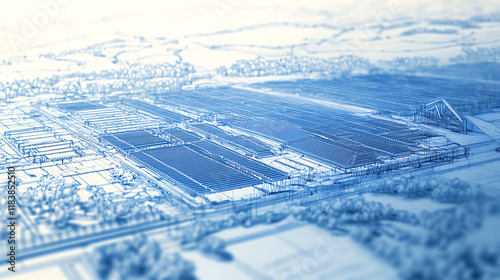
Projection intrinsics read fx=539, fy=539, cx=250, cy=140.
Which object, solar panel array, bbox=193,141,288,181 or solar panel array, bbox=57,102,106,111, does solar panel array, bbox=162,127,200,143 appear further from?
solar panel array, bbox=57,102,106,111

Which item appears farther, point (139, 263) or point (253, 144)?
point (253, 144)

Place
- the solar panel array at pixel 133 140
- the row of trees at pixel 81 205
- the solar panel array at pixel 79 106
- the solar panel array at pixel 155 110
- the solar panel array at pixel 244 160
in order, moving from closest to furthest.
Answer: the row of trees at pixel 81 205 → the solar panel array at pixel 244 160 → the solar panel array at pixel 133 140 → the solar panel array at pixel 155 110 → the solar panel array at pixel 79 106

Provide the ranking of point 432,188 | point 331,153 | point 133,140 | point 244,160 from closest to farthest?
point 432,188 < point 244,160 < point 331,153 < point 133,140

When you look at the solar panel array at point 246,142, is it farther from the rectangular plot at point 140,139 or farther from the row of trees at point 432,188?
the row of trees at point 432,188

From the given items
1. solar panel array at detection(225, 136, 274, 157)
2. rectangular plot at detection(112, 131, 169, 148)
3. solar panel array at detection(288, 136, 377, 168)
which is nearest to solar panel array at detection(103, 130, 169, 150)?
rectangular plot at detection(112, 131, 169, 148)

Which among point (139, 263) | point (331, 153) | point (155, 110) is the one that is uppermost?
point (155, 110)

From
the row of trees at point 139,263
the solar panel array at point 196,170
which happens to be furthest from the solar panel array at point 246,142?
the row of trees at point 139,263

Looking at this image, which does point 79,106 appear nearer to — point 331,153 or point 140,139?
point 140,139

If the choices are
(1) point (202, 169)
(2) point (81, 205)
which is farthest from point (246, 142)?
(2) point (81, 205)

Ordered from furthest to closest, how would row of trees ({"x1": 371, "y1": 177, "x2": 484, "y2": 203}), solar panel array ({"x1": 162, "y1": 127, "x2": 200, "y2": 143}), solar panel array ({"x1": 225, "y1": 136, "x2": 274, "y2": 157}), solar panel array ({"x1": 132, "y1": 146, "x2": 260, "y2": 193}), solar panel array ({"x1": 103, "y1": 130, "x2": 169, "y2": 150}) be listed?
solar panel array ({"x1": 162, "y1": 127, "x2": 200, "y2": 143})
solar panel array ({"x1": 103, "y1": 130, "x2": 169, "y2": 150})
solar panel array ({"x1": 225, "y1": 136, "x2": 274, "y2": 157})
solar panel array ({"x1": 132, "y1": 146, "x2": 260, "y2": 193})
row of trees ({"x1": 371, "y1": 177, "x2": 484, "y2": 203})

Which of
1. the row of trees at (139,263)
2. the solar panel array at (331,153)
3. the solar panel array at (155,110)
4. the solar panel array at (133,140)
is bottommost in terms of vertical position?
the row of trees at (139,263)

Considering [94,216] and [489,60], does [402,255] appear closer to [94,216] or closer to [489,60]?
[94,216]

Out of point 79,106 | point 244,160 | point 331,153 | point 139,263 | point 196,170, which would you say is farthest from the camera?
point 79,106
